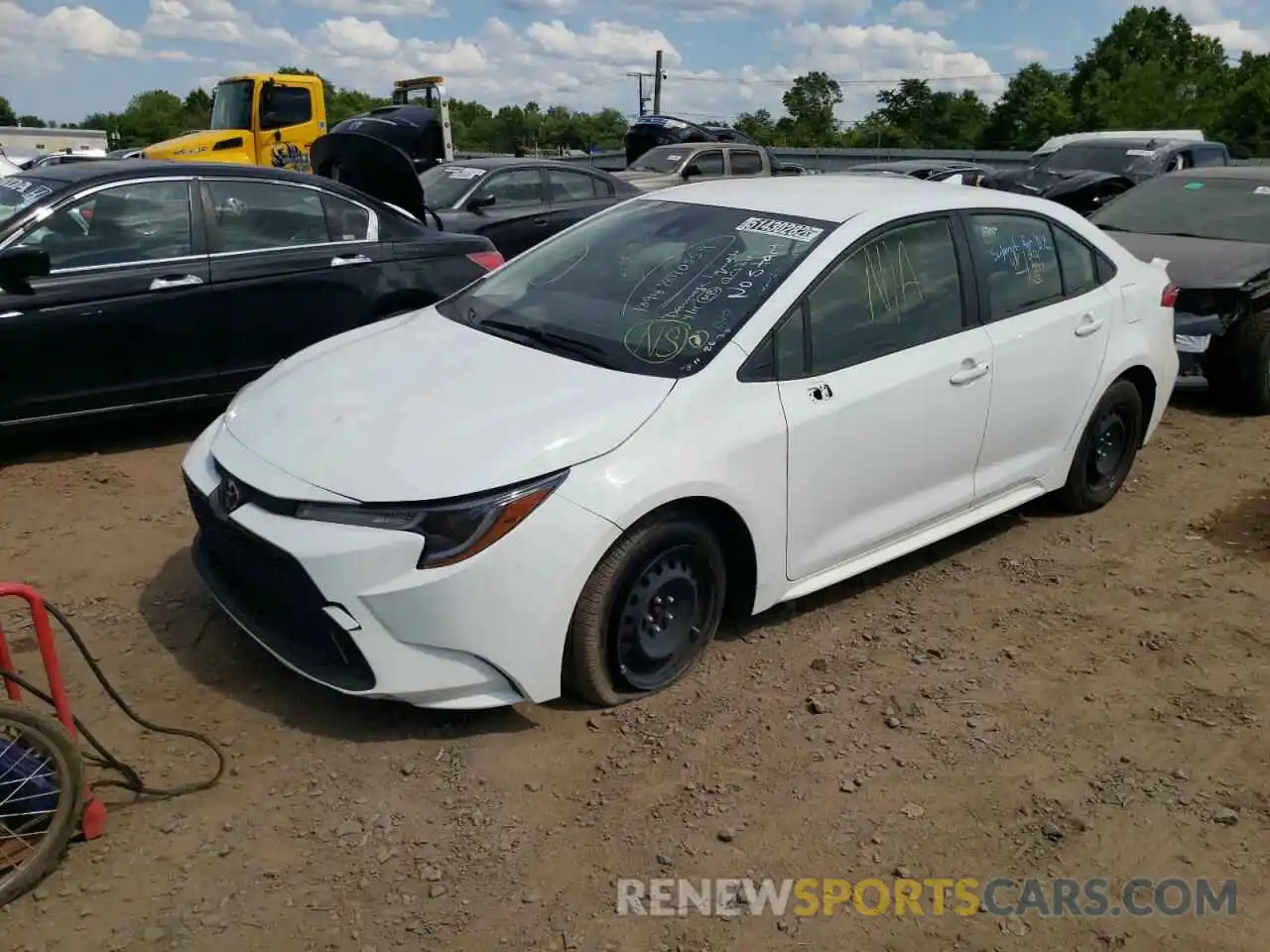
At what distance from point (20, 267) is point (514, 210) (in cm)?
598

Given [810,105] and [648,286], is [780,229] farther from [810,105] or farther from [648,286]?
[810,105]

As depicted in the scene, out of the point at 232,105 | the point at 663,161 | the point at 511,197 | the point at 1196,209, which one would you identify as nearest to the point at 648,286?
the point at 1196,209

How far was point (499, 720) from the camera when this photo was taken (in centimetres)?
342

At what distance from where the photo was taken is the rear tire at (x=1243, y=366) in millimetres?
6949

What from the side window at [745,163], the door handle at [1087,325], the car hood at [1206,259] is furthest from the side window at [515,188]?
the door handle at [1087,325]

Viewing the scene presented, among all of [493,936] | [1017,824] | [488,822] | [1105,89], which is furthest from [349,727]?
Answer: [1105,89]

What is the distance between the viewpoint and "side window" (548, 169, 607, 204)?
35.9ft

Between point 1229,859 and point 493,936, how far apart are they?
2.01m

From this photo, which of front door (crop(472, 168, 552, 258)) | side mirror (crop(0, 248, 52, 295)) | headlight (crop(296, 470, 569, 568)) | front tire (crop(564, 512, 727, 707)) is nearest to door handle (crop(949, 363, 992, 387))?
front tire (crop(564, 512, 727, 707))

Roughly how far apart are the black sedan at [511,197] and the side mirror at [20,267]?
501cm

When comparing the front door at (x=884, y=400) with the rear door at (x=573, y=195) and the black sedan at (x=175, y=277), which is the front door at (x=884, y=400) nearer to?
the black sedan at (x=175, y=277)

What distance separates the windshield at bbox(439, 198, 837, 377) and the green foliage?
41395 mm

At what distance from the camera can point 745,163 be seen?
1639 cm

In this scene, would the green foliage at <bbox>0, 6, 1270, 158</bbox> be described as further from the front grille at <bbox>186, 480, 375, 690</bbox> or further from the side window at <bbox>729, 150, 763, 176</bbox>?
the front grille at <bbox>186, 480, 375, 690</bbox>
